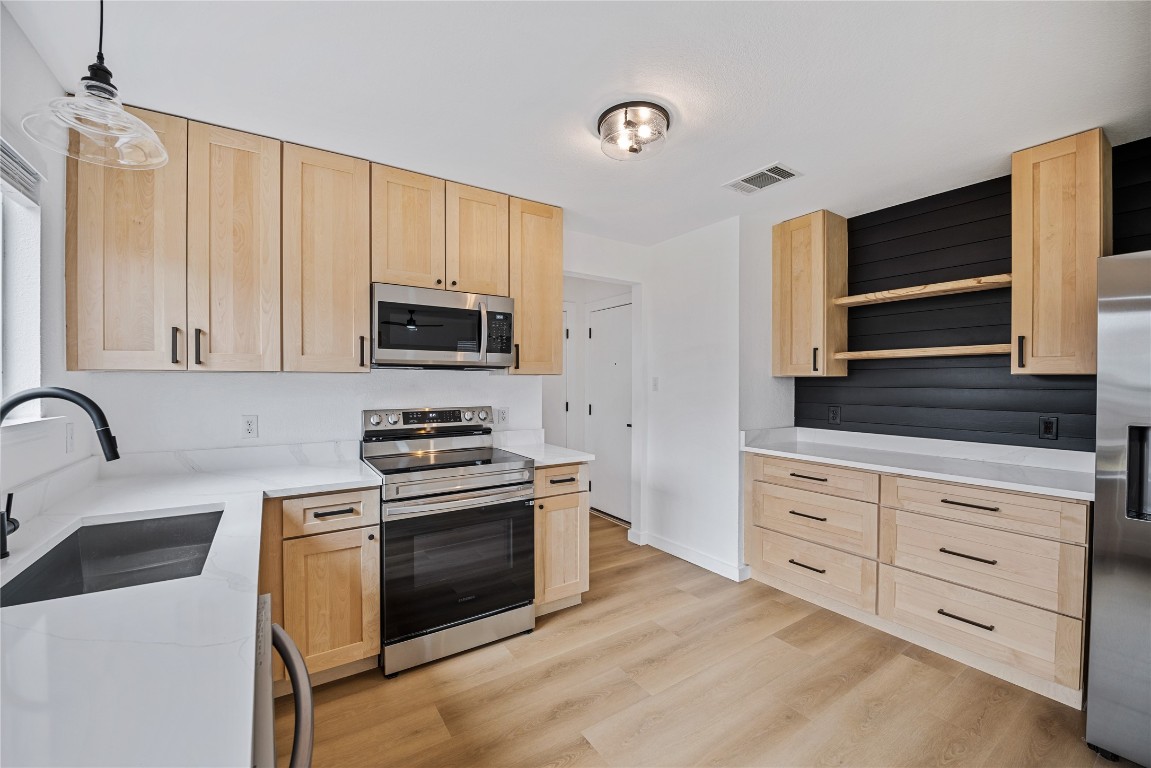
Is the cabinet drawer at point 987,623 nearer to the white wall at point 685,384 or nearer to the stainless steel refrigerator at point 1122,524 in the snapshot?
the stainless steel refrigerator at point 1122,524

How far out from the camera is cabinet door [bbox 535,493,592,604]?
2.78 metres

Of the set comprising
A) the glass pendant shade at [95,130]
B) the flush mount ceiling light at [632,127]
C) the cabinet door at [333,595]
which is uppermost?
the flush mount ceiling light at [632,127]

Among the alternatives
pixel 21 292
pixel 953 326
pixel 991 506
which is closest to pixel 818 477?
pixel 991 506

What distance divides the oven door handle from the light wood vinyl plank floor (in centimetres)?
75

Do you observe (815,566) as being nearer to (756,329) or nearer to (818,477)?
(818,477)

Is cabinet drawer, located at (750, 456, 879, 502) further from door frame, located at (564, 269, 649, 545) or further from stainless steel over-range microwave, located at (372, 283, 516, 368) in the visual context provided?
stainless steel over-range microwave, located at (372, 283, 516, 368)

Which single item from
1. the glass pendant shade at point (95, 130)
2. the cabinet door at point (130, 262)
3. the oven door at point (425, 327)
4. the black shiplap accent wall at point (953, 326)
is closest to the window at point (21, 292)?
the cabinet door at point (130, 262)

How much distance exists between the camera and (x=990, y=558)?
2287 mm

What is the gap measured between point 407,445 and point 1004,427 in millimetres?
3344

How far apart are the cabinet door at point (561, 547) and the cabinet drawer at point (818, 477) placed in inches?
49.0

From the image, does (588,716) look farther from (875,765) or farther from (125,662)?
(125,662)

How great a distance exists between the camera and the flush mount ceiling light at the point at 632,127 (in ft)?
6.59

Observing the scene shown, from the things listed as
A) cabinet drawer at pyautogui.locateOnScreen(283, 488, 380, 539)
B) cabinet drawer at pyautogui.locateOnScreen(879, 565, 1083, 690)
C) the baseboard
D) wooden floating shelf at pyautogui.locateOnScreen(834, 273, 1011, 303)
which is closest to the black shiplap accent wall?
wooden floating shelf at pyautogui.locateOnScreen(834, 273, 1011, 303)

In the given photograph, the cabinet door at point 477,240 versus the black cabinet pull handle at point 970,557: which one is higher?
the cabinet door at point 477,240
